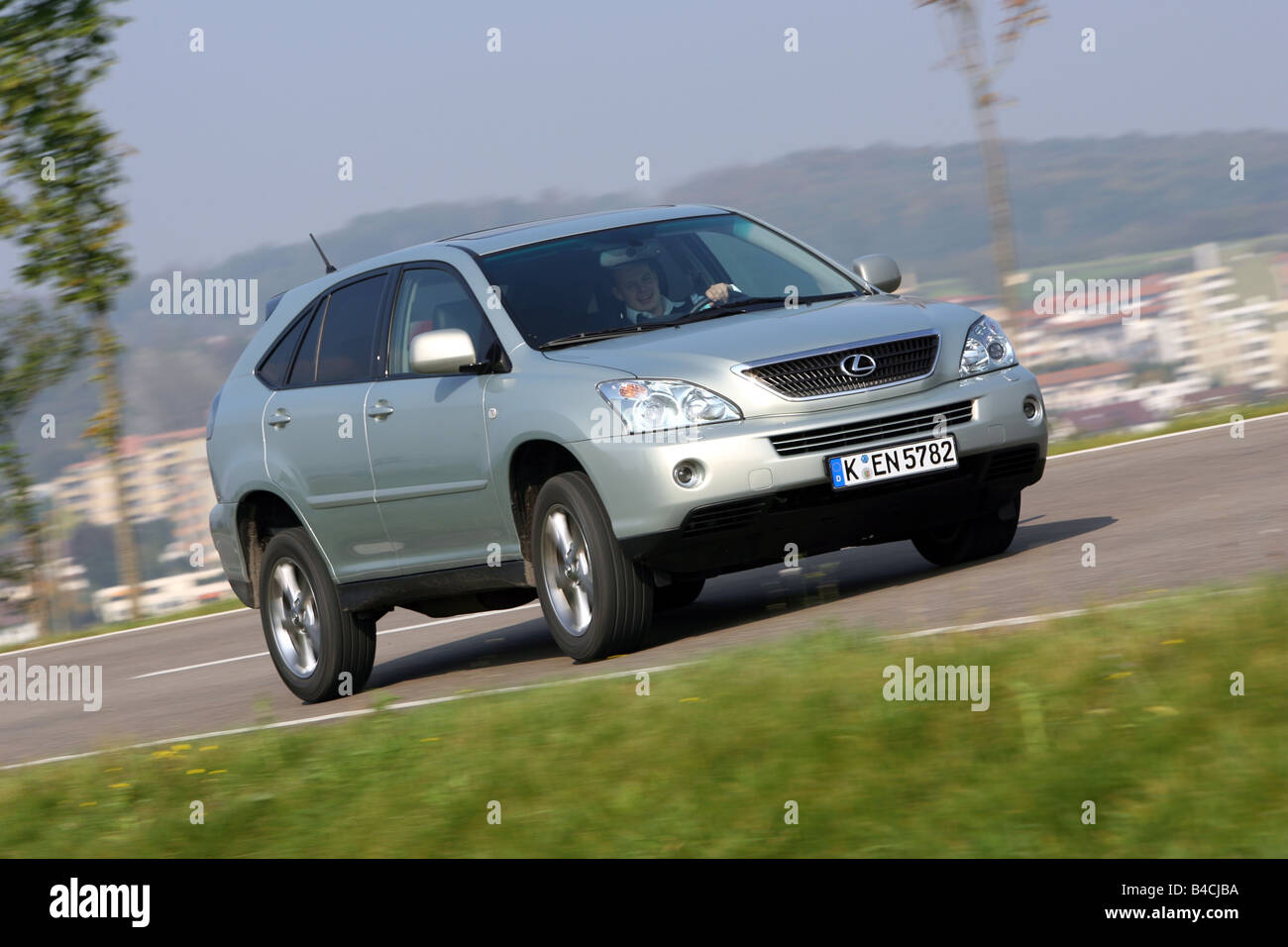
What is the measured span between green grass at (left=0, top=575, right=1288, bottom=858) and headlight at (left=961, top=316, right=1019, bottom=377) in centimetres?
198

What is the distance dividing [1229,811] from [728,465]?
3.61 m

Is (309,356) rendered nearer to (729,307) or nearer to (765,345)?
(729,307)

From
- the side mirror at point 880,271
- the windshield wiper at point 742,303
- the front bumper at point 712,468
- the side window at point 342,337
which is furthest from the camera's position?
the side mirror at point 880,271

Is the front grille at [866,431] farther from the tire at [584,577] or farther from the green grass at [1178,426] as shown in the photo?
the green grass at [1178,426]

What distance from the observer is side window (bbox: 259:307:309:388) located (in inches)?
378

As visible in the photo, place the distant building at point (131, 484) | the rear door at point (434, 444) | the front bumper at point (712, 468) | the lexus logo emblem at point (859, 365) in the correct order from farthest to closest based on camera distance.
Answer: the distant building at point (131, 484) → the rear door at point (434, 444) → the lexus logo emblem at point (859, 365) → the front bumper at point (712, 468)

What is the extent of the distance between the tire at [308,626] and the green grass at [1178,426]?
969 cm

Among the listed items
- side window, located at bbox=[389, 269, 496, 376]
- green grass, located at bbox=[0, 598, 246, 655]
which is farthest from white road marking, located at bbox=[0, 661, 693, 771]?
green grass, located at bbox=[0, 598, 246, 655]

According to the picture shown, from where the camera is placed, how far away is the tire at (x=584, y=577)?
753 cm

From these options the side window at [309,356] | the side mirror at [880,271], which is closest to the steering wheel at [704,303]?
the side mirror at [880,271]

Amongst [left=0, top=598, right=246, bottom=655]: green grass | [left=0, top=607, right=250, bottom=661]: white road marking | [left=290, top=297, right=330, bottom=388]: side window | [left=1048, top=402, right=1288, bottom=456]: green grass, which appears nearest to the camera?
[left=290, top=297, right=330, bottom=388]: side window

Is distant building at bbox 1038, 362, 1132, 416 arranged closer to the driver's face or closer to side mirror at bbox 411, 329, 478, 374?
the driver's face

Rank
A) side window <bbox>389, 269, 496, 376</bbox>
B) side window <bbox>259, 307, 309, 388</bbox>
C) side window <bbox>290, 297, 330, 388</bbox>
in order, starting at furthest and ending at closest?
1. side window <bbox>259, 307, 309, 388</bbox>
2. side window <bbox>290, 297, 330, 388</bbox>
3. side window <bbox>389, 269, 496, 376</bbox>

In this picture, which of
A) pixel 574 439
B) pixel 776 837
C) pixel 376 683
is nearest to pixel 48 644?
pixel 376 683
